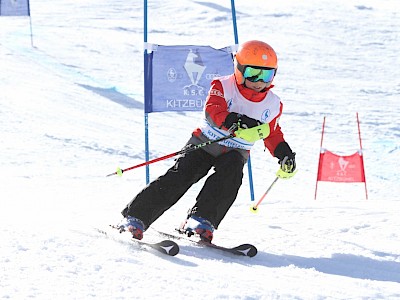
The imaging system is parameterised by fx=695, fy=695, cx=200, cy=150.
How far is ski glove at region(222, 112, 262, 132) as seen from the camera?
3879 mm

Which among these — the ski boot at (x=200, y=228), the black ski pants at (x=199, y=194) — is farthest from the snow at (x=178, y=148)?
the black ski pants at (x=199, y=194)

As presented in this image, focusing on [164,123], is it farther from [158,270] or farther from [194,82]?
[158,270]

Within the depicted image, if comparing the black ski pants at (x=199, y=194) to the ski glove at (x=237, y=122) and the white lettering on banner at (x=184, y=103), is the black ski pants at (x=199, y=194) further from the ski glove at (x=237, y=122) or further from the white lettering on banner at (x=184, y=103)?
the white lettering on banner at (x=184, y=103)

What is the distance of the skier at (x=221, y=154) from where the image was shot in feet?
12.7

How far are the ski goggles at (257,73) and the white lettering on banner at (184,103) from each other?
161 centimetres

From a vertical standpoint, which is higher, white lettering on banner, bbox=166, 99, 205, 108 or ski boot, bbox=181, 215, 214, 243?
white lettering on banner, bbox=166, 99, 205, 108

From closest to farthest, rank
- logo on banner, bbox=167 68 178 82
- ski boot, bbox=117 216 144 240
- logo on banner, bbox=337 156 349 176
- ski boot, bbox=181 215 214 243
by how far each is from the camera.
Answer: ski boot, bbox=117 216 144 240 < ski boot, bbox=181 215 214 243 < logo on banner, bbox=167 68 178 82 < logo on banner, bbox=337 156 349 176

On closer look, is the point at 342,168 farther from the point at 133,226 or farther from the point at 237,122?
the point at 133,226

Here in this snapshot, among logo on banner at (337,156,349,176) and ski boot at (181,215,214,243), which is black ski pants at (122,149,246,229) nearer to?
ski boot at (181,215,214,243)

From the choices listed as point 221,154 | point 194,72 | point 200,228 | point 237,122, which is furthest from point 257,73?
point 194,72

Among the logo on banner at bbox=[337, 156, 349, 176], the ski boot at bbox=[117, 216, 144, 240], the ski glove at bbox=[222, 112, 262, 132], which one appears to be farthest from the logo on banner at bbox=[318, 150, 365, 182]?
the ski boot at bbox=[117, 216, 144, 240]

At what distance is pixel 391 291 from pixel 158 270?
916 mm

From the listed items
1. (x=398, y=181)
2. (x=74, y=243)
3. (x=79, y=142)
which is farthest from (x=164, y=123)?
(x=74, y=243)

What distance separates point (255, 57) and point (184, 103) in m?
1.69
